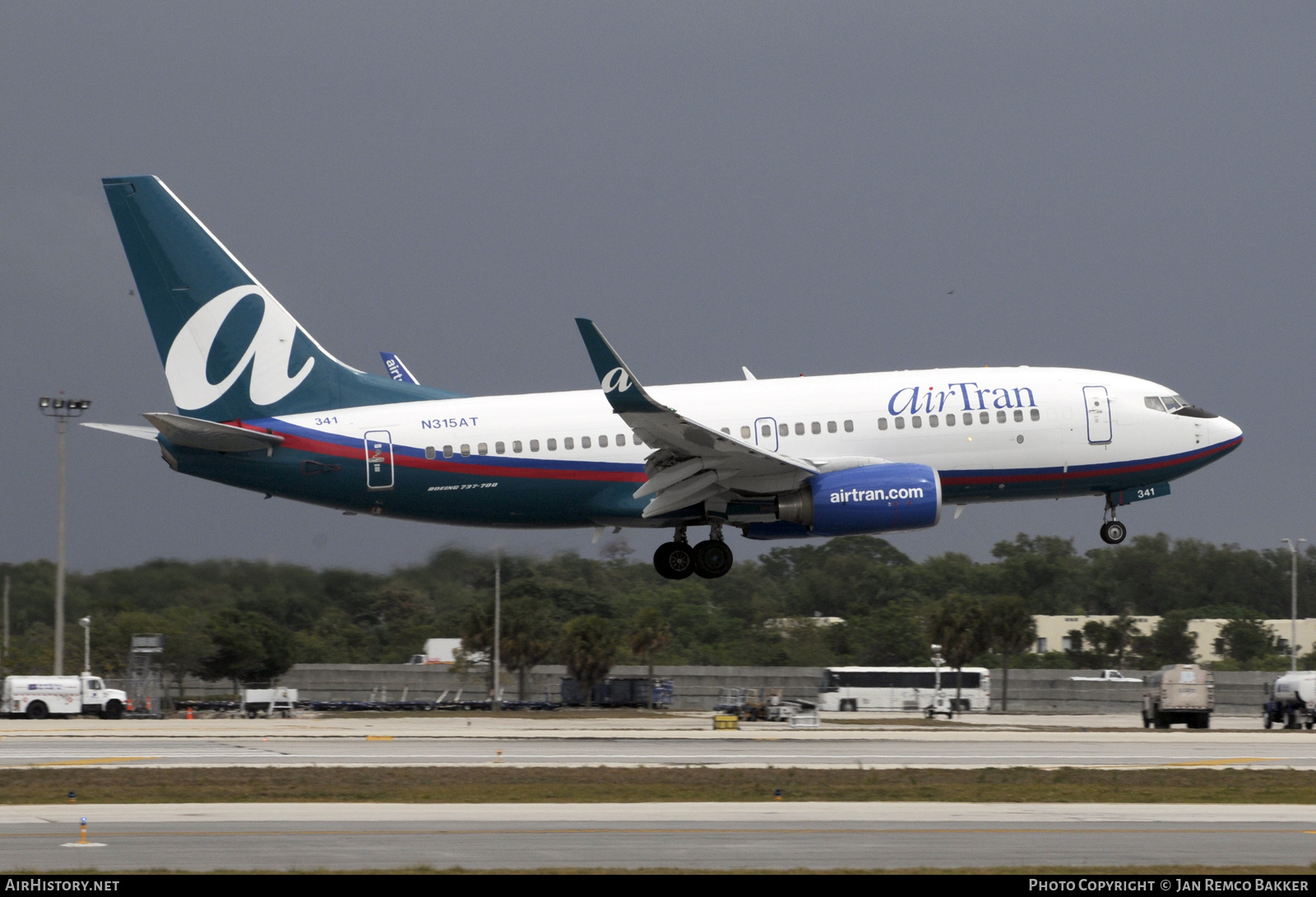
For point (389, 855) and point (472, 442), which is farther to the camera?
point (472, 442)

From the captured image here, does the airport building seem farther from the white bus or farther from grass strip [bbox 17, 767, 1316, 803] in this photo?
grass strip [bbox 17, 767, 1316, 803]

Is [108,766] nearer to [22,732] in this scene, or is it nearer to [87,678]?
[22,732]

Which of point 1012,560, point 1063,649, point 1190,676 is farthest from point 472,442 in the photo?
point 1012,560

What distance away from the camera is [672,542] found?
3775cm

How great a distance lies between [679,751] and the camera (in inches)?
1427

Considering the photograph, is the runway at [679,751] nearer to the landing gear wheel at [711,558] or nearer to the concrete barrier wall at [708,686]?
the landing gear wheel at [711,558]

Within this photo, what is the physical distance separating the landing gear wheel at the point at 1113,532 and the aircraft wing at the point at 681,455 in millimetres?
8982

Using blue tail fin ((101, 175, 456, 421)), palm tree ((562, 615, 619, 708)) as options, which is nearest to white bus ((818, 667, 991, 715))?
palm tree ((562, 615, 619, 708))

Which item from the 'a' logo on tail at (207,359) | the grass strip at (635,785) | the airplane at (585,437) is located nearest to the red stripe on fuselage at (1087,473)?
the airplane at (585,437)

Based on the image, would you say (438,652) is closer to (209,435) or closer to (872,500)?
(209,435)

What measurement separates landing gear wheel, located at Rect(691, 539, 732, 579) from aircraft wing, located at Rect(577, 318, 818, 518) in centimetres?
137

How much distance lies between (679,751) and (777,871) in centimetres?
1908

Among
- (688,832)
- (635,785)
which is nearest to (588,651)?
(635,785)

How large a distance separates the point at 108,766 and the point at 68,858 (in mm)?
14905
